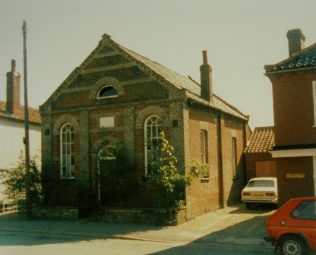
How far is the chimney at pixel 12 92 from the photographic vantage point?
26938 millimetres

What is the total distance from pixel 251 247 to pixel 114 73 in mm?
10994

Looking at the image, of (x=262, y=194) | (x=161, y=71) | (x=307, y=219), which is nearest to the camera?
(x=307, y=219)

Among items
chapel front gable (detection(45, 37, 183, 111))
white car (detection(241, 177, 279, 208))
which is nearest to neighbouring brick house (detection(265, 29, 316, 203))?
chapel front gable (detection(45, 37, 183, 111))

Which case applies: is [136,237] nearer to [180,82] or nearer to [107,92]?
[107,92]

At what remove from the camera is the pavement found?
13562mm

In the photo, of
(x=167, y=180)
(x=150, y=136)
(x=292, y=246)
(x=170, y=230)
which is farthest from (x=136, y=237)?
(x=150, y=136)

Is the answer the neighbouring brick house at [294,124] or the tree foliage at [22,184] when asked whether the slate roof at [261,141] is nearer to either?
the neighbouring brick house at [294,124]

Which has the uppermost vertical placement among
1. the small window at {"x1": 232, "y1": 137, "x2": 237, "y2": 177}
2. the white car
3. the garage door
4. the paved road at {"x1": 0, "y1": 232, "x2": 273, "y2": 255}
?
the small window at {"x1": 232, "y1": 137, "x2": 237, "y2": 177}

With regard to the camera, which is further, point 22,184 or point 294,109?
point 22,184

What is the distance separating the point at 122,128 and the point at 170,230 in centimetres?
598

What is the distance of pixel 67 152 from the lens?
68.4ft

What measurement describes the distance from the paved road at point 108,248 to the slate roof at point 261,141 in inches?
584

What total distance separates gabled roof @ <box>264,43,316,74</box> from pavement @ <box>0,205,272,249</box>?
6148 mm

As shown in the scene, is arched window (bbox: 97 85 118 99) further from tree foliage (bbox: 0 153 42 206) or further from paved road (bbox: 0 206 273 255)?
paved road (bbox: 0 206 273 255)
